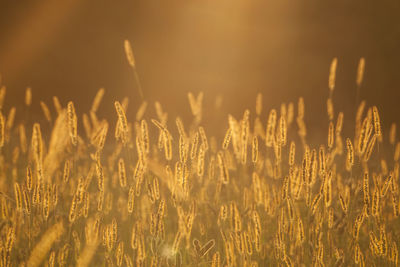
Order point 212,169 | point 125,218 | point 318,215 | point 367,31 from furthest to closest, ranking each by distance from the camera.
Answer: point 367,31, point 125,218, point 212,169, point 318,215

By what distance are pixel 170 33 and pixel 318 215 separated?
5.51m

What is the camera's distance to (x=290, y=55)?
624 cm

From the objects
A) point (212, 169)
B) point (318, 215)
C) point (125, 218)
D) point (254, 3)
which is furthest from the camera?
point (254, 3)

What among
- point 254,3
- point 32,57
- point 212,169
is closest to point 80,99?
point 32,57

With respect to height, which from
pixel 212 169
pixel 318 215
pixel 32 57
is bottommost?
pixel 318 215

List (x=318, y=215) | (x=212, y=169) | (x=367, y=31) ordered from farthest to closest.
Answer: (x=367, y=31), (x=212, y=169), (x=318, y=215)

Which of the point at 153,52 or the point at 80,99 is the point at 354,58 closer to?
the point at 153,52

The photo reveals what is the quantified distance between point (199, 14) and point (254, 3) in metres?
0.81

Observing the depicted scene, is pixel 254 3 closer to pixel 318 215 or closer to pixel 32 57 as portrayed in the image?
pixel 32 57

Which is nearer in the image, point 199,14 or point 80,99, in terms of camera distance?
point 199,14

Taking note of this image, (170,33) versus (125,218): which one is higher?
(170,33)

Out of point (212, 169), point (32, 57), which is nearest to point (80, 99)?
point (32, 57)

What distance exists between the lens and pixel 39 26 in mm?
5770

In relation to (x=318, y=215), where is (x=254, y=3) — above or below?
above
